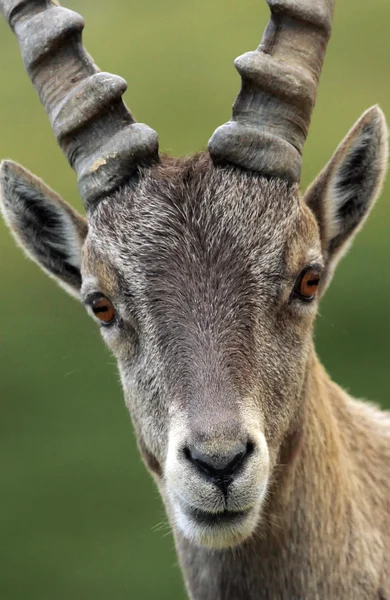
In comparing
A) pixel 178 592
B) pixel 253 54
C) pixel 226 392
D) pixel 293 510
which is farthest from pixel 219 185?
pixel 178 592

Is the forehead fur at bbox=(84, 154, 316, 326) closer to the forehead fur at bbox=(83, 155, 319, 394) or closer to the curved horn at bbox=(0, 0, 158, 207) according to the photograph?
the forehead fur at bbox=(83, 155, 319, 394)

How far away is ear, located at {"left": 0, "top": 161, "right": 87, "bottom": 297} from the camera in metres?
6.04

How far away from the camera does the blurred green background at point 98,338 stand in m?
16.1

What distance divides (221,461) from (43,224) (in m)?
2.40

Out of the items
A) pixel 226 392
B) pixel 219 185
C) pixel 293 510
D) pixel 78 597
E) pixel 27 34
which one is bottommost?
pixel 78 597

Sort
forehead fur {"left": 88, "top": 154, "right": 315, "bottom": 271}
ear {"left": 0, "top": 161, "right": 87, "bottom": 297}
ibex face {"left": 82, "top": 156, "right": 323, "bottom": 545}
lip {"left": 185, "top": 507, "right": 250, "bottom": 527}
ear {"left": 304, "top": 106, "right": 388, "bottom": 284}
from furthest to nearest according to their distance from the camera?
ear {"left": 0, "top": 161, "right": 87, "bottom": 297}
ear {"left": 304, "top": 106, "right": 388, "bottom": 284}
forehead fur {"left": 88, "top": 154, "right": 315, "bottom": 271}
lip {"left": 185, "top": 507, "right": 250, "bottom": 527}
ibex face {"left": 82, "top": 156, "right": 323, "bottom": 545}

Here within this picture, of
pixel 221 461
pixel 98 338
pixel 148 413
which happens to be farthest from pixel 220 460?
pixel 98 338

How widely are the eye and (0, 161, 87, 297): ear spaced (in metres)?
1.50

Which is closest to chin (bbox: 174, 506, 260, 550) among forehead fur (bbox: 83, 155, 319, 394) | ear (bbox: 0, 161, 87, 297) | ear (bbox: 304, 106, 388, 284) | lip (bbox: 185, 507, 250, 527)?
lip (bbox: 185, 507, 250, 527)

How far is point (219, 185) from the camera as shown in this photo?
17.7 feet

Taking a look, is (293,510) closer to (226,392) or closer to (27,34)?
(226,392)

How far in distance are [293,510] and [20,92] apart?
1684 cm

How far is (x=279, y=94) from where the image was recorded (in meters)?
5.46

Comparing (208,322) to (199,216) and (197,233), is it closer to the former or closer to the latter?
(197,233)
